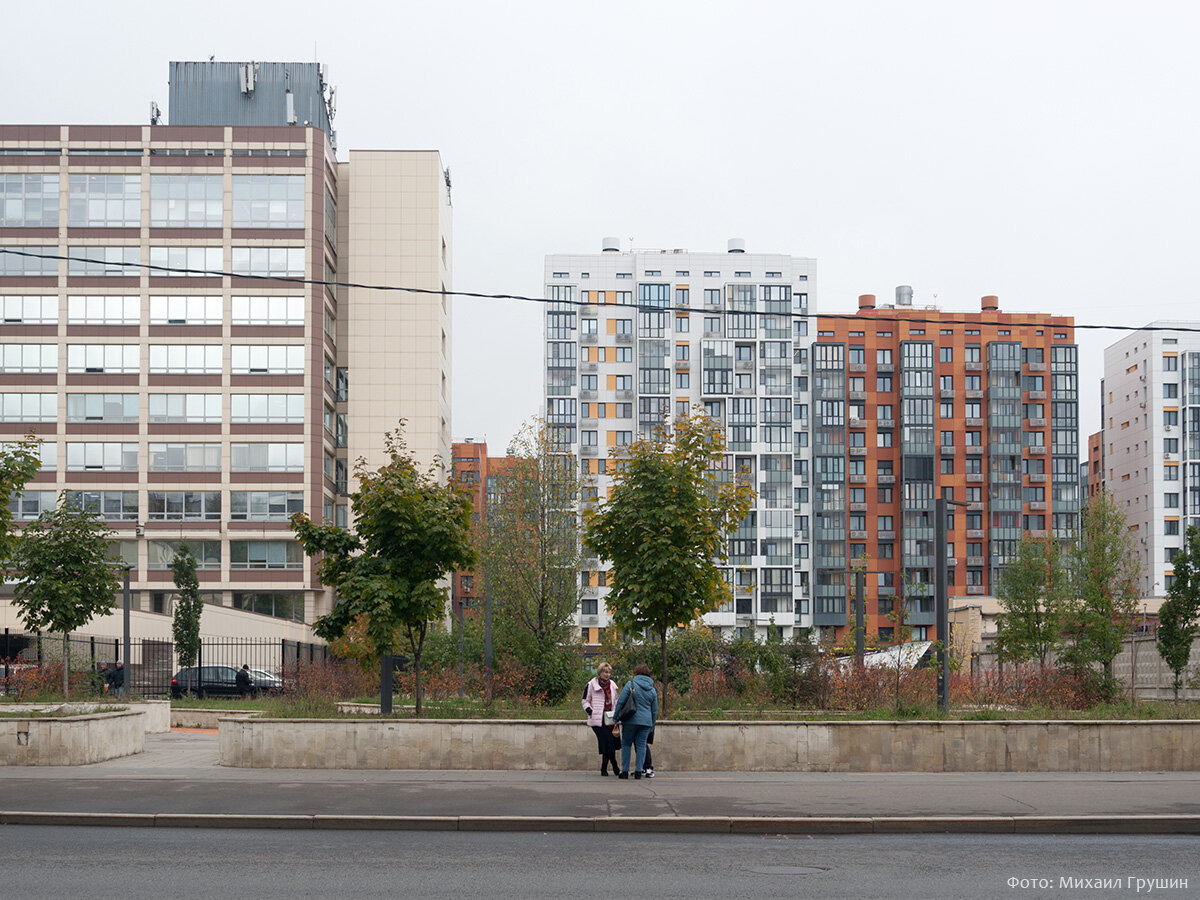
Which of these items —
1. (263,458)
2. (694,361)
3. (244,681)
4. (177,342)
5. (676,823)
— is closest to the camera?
(676,823)

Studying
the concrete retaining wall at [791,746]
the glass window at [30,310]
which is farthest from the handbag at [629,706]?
the glass window at [30,310]

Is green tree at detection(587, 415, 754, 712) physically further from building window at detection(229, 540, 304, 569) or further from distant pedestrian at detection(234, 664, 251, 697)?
building window at detection(229, 540, 304, 569)

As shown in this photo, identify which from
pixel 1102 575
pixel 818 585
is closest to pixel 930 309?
pixel 818 585

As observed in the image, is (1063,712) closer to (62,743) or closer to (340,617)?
(340,617)

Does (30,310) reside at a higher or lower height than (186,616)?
higher

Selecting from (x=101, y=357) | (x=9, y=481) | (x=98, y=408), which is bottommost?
(x=9, y=481)

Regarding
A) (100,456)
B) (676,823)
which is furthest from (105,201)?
(676,823)

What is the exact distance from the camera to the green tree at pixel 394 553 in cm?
2094

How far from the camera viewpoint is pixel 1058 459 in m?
110

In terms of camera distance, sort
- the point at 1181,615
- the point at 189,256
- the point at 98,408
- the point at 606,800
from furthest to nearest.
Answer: the point at 189,256
the point at 98,408
the point at 1181,615
the point at 606,800

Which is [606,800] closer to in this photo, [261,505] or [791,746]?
[791,746]

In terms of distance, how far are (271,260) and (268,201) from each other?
3.43m

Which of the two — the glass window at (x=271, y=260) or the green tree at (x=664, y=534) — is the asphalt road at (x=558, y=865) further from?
the glass window at (x=271, y=260)

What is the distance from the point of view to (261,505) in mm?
72625
